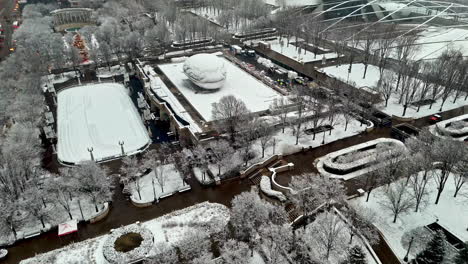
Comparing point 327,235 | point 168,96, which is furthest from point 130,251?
point 168,96

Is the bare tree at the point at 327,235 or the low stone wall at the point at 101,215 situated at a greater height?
the bare tree at the point at 327,235

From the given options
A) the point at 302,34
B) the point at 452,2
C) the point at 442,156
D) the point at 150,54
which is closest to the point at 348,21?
the point at 302,34

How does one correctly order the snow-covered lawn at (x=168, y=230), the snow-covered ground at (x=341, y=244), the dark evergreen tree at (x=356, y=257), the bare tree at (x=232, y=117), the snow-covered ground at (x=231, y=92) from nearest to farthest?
the dark evergreen tree at (x=356, y=257) < the snow-covered ground at (x=341, y=244) < the snow-covered lawn at (x=168, y=230) < the bare tree at (x=232, y=117) < the snow-covered ground at (x=231, y=92)

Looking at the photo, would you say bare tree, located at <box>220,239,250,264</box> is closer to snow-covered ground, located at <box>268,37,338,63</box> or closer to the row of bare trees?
the row of bare trees

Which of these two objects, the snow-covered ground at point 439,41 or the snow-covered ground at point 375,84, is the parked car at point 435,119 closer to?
the snow-covered ground at point 375,84

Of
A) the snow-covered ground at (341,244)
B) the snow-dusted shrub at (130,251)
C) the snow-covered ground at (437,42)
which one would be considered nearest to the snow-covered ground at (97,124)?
the snow-dusted shrub at (130,251)

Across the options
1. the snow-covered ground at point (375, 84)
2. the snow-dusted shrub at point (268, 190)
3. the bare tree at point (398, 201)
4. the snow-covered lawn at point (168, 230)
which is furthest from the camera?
the snow-covered ground at point (375, 84)

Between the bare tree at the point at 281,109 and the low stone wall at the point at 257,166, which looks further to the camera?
the bare tree at the point at 281,109
